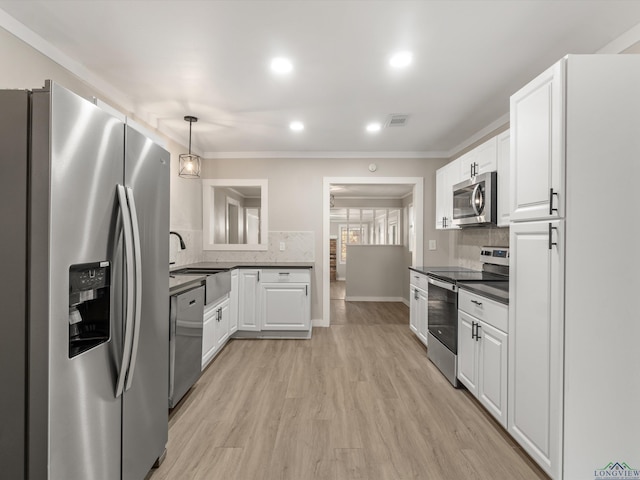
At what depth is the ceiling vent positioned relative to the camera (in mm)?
3363

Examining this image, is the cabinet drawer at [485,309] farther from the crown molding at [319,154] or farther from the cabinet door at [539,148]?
the crown molding at [319,154]

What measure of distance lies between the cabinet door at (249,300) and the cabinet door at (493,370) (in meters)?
2.62

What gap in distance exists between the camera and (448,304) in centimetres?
293

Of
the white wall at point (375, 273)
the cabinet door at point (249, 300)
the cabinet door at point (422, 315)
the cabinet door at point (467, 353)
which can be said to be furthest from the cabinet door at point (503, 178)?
the white wall at point (375, 273)

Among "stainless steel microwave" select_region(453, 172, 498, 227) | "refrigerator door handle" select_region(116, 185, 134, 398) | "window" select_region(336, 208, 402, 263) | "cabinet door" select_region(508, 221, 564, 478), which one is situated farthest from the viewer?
"window" select_region(336, 208, 402, 263)

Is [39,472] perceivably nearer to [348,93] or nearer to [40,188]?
[40,188]

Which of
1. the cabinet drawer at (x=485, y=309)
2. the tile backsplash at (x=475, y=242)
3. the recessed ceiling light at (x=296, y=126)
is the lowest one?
the cabinet drawer at (x=485, y=309)

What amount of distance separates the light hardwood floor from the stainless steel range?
0.17m

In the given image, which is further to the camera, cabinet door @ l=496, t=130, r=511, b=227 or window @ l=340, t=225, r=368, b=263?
window @ l=340, t=225, r=368, b=263

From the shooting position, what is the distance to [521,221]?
6.22 feet

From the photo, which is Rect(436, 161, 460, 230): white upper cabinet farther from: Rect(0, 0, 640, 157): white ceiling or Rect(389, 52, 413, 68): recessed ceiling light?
Rect(389, 52, 413, 68): recessed ceiling light

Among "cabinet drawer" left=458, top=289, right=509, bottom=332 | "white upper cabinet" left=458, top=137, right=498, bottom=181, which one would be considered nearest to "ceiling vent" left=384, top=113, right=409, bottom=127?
"white upper cabinet" left=458, top=137, right=498, bottom=181

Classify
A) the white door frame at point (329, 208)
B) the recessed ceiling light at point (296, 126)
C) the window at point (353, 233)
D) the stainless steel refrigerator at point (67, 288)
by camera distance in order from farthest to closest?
the window at point (353, 233), the white door frame at point (329, 208), the recessed ceiling light at point (296, 126), the stainless steel refrigerator at point (67, 288)

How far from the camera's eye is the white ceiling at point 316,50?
1.80m
